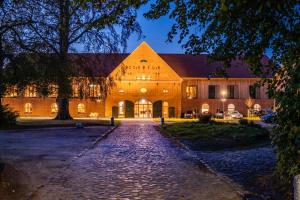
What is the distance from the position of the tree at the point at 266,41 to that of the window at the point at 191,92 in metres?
61.7

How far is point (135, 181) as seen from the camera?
10750 millimetres

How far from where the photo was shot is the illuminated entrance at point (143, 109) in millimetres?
68812

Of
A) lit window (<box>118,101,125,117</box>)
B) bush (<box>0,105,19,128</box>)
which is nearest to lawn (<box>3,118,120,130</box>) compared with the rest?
bush (<box>0,105,19,128</box>)

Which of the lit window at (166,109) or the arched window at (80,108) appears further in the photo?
the arched window at (80,108)

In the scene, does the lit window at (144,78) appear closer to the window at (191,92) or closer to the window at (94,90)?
the window at (191,92)

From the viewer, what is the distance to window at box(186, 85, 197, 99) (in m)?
72.2

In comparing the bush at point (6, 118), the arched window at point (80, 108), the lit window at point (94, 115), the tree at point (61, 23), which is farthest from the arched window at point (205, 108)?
the tree at point (61, 23)

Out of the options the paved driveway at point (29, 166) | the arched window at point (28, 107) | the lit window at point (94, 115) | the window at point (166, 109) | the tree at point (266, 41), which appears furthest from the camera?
the arched window at point (28, 107)

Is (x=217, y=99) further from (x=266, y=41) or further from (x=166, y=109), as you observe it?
(x=266, y=41)

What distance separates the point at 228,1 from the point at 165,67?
203 feet

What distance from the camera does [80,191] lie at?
953 cm

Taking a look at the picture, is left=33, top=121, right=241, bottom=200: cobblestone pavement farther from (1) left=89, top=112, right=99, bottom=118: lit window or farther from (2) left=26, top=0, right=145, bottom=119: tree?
(1) left=89, top=112, right=99, bottom=118: lit window

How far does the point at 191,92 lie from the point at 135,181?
62.3m

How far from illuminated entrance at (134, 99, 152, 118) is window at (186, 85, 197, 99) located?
6967 millimetres
